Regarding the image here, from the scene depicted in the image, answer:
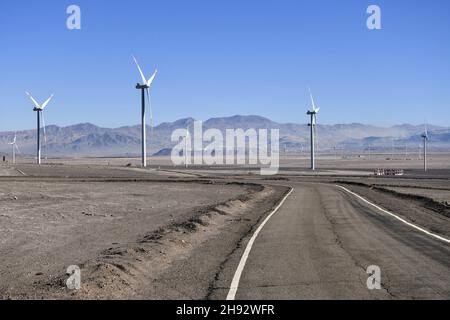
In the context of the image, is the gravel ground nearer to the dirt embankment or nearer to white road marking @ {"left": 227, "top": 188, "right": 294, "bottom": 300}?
the dirt embankment

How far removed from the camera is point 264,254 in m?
16.2

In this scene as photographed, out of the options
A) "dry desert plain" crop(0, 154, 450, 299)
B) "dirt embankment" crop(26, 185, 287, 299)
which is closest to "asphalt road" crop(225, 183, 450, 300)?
"dry desert plain" crop(0, 154, 450, 299)

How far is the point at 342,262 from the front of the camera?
14727mm

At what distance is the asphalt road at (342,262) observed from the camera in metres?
11.4

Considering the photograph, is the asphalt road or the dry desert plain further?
the dry desert plain

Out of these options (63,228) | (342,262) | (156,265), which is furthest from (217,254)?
(63,228)

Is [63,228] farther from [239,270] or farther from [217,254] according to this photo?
[239,270]

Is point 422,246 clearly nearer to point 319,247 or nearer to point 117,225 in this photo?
point 319,247

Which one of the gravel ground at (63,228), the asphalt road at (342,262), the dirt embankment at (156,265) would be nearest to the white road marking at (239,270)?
the asphalt road at (342,262)

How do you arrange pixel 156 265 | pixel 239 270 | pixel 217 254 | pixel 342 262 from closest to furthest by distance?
pixel 239 270, pixel 342 262, pixel 156 265, pixel 217 254

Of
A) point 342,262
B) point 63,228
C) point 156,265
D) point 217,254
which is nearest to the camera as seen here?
point 342,262

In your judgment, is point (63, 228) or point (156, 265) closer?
point (156, 265)

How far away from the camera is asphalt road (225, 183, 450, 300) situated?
11352mm
